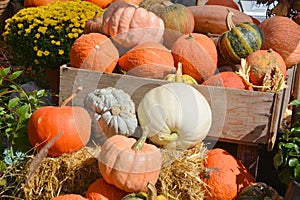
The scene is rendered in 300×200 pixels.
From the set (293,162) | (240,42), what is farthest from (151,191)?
(240,42)

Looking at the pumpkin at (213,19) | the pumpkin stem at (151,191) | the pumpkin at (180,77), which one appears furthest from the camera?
the pumpkin at (213,19)

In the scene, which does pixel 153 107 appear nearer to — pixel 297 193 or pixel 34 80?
pixel 297 193

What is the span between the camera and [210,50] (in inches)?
118

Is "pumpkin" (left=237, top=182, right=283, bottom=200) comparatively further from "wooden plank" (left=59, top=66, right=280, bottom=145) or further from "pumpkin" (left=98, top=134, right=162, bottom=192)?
"pumpkin" (left=98, top=134, right=162, bottom=192)

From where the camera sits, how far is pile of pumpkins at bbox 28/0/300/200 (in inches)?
94.4

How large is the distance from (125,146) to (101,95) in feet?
1.31

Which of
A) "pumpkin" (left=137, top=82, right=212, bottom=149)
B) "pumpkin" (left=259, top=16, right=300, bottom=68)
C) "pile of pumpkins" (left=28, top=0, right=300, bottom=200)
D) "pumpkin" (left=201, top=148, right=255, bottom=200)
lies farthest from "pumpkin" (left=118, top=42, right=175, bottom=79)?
"pumpkin" (left=259, top=16, right=300, bottom=68)

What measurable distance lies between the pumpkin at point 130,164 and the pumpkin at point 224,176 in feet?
1.24

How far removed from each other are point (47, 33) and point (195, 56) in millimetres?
1758

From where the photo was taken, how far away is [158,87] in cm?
265

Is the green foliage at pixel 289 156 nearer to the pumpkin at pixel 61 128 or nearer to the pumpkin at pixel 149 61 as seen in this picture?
the pumpkin at pixel 149 61

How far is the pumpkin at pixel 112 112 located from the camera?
2.58m

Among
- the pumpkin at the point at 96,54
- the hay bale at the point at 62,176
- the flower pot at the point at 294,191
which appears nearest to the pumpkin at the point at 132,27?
the pumpkin at the point at 96,54

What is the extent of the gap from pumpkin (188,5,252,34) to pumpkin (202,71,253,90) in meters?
0.83
